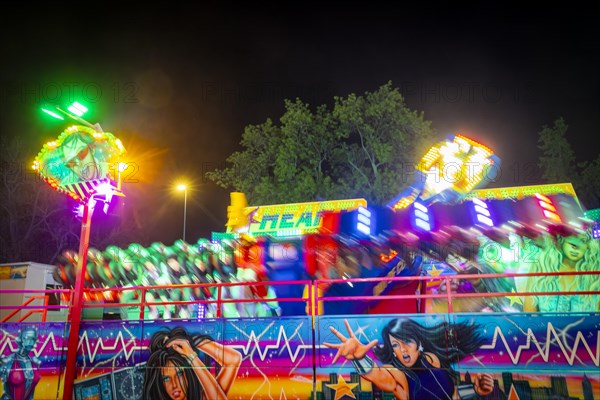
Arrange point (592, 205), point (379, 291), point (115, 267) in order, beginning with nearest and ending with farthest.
Result: point (379, 291)
point (115, 267)
point (592, 205)

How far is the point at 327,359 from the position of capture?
7.64 metres

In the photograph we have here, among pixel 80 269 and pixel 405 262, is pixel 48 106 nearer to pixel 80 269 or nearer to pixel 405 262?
pixel 80 269

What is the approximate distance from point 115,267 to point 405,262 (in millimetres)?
12594

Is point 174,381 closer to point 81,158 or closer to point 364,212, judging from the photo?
point 81,158

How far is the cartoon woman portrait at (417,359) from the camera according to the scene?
7234 mm

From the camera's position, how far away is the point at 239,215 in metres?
15.7

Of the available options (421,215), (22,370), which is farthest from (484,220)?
(22,370)

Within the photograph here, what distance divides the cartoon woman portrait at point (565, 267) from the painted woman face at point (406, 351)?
6.93 m

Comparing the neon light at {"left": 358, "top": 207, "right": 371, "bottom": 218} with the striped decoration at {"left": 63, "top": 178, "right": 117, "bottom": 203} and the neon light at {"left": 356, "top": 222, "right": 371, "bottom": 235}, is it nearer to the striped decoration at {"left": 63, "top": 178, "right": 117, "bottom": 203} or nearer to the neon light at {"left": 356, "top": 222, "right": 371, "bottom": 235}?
the neon light at {"left": 356, "top": 222, "right": 371, "bottom": 235}

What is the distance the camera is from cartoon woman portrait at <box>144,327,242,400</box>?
7934 millimetres

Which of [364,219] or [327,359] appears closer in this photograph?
[327,359]

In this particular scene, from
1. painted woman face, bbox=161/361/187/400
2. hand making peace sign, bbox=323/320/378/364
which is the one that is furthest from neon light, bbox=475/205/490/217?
painted woman face, bbox=161/361/187/400

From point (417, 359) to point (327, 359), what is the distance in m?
1.50

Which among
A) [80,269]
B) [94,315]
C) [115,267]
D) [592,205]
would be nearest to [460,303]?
[80,269]
